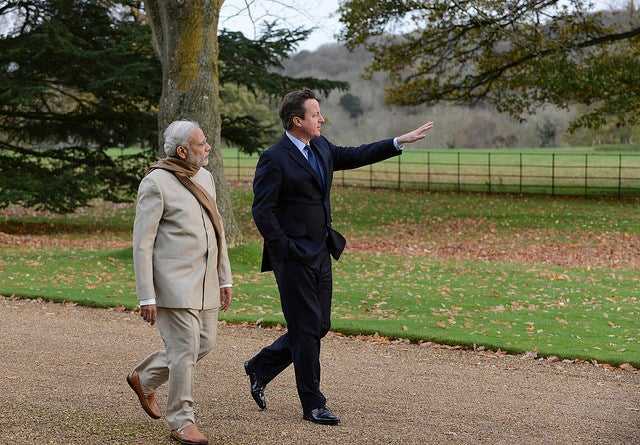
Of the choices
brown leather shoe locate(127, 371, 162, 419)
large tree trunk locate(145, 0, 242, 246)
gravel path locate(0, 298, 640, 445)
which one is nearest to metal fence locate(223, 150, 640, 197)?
large tree trunk locate(145, 0, 242, 246)

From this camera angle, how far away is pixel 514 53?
28438mm

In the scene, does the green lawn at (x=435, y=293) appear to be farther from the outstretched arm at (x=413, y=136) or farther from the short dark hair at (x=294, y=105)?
the short dark hair at (x=294, y=105)

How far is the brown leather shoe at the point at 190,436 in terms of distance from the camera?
5348 mm

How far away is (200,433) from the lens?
541cm

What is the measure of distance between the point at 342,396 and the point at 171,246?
6.77 ft

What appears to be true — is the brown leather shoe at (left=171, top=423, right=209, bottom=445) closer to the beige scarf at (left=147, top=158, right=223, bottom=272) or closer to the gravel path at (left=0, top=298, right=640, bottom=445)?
the gravel path at (left=0, top=298, right=640, bottom=445)

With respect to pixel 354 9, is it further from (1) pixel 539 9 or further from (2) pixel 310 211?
(2) pixel 310 211

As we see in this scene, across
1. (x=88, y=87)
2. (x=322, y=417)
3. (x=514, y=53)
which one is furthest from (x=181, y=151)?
(x=514, y=53)

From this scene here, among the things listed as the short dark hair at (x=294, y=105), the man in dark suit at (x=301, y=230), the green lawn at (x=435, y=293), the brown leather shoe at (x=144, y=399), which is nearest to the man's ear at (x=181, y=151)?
the man in dark suit at (x=301, y=230)

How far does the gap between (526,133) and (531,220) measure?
1088 inches

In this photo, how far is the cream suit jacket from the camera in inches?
211

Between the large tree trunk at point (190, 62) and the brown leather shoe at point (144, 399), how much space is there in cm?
985

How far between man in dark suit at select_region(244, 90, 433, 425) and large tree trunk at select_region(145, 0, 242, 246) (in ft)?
31.0

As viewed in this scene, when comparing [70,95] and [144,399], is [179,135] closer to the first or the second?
[144,399]
